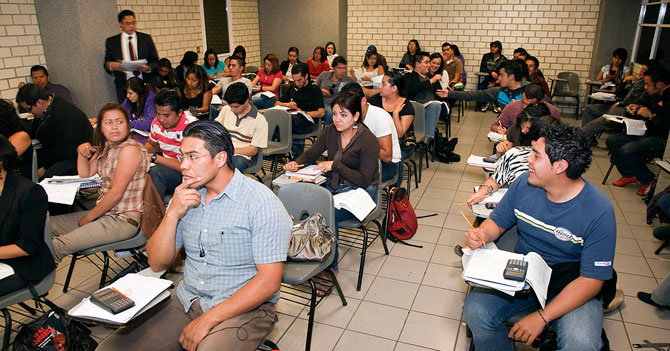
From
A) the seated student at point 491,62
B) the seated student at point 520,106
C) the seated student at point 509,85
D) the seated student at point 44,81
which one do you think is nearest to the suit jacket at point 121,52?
the seated student at point 44,81

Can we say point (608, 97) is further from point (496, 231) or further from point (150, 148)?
point (150, 148)

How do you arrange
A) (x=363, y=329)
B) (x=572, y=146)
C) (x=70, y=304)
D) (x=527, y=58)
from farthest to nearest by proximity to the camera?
1. (x=527, y=58)
2. (x=70, y=304)
3. (x=363, y=329)
4. (x=572, y=146)

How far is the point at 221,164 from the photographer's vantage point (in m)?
2.22

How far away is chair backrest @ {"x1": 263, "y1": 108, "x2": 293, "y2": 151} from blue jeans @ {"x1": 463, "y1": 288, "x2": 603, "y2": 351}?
10.8 ft

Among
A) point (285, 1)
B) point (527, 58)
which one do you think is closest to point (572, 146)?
point (527, 58)

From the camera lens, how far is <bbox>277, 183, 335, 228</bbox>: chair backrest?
9.85 ft

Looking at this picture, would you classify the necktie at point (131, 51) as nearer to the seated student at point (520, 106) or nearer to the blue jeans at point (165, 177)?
the blue jeans at point (165, 177)

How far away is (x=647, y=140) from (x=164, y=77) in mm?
6599

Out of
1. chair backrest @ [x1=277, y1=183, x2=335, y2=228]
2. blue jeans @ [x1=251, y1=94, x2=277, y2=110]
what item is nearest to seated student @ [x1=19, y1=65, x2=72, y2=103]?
blue jeans @ [x1=251, y1=94, x2=277, y2=110]

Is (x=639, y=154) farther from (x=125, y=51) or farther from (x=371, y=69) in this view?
(x=125, y=51)

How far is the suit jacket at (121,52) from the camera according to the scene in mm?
6637

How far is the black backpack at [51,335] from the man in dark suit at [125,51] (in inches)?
182

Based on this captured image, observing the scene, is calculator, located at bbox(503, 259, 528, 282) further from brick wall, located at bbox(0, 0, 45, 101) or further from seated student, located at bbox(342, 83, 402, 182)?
brick wall, located at bbox(0, 0, 45, 101)

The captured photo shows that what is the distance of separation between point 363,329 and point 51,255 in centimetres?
198
